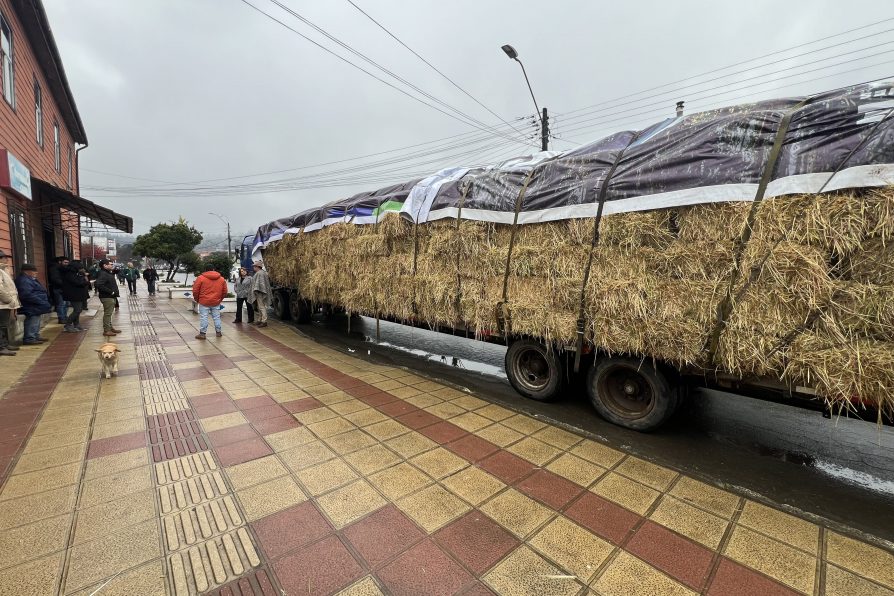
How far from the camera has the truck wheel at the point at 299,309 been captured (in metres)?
10.3

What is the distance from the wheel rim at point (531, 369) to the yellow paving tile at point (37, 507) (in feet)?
14.0

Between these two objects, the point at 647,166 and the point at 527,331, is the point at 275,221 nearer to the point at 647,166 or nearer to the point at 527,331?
the point at 527,331

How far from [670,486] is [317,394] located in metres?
3.90

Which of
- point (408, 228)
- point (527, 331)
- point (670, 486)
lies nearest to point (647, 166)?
point (527, 331)

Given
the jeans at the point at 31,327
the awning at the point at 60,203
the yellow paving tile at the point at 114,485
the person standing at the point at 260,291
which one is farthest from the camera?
the person standing at the point at 260,291

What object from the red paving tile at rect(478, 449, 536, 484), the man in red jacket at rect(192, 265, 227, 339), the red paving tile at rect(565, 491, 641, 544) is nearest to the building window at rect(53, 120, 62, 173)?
the man in red jacket at rect(192, 265, 227, 339)

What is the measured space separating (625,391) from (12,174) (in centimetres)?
1109

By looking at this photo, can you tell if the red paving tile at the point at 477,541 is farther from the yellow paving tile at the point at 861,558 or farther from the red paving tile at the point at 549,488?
the yellow paving tile at the point at 861,558

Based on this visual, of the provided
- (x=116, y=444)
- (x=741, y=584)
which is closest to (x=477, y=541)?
(x=741, y=584)

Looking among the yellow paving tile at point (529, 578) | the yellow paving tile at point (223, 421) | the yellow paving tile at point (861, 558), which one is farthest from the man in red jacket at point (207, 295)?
the yellow paving tile at point (861, 558)

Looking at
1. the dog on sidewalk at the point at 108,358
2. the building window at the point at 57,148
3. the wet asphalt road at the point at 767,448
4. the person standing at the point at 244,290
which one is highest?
the building window at the point at 57,148

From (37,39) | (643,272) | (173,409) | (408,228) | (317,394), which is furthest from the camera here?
(37,39)

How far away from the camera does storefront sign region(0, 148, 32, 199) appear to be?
670 centimetres

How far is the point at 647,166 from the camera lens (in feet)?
11.6
